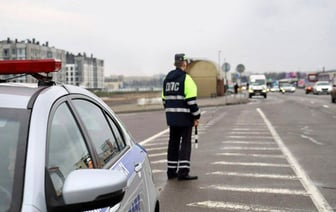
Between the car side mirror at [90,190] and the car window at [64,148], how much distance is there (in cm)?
15

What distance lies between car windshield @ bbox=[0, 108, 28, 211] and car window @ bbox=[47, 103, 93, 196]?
0.51 feet

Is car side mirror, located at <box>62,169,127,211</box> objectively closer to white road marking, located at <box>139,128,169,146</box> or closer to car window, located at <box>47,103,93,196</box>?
car window, located at <box>47,103,93,196</box>

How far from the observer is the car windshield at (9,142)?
2256mm

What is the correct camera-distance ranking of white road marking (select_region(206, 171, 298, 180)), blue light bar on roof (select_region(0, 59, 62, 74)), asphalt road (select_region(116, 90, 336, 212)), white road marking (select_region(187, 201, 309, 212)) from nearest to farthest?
1. blue light bar on roof (select_region(0, 59, 62, 74))
2. white road marking (select_region(187, 201, 309, 212))
3. asphalt road (select_region(116, 90, 336, 212))
4. white road marking (select_region(206, 171, 298, 180))

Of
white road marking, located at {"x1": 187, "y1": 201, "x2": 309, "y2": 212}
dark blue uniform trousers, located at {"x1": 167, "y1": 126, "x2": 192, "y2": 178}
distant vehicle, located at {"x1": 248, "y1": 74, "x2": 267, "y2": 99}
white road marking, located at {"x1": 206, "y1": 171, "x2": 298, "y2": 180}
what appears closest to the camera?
white road marking, located at {"x1": 187, "y1": 201, "x2": 309, "y2": 212}

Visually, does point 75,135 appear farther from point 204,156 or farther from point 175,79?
point 204,156

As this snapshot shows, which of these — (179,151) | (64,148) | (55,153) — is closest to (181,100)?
(179,151)

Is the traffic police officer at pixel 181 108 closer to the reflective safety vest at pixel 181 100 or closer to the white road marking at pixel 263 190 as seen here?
the reflective safety vest at pixel 181 100

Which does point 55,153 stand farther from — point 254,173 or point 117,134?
point 254,173

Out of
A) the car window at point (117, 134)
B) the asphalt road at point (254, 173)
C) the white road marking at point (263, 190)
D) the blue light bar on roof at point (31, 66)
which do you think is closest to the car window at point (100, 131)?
the car window at point (117, 134)

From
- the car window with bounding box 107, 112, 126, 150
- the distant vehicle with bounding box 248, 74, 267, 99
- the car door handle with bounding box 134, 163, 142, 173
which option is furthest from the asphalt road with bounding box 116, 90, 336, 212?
the distant vehicle with bounding box 248, 74, 267, 99

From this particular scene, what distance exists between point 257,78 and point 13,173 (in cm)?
5862

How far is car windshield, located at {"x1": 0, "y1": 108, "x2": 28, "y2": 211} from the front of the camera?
2.26 meters

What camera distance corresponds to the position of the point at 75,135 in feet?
9.75
